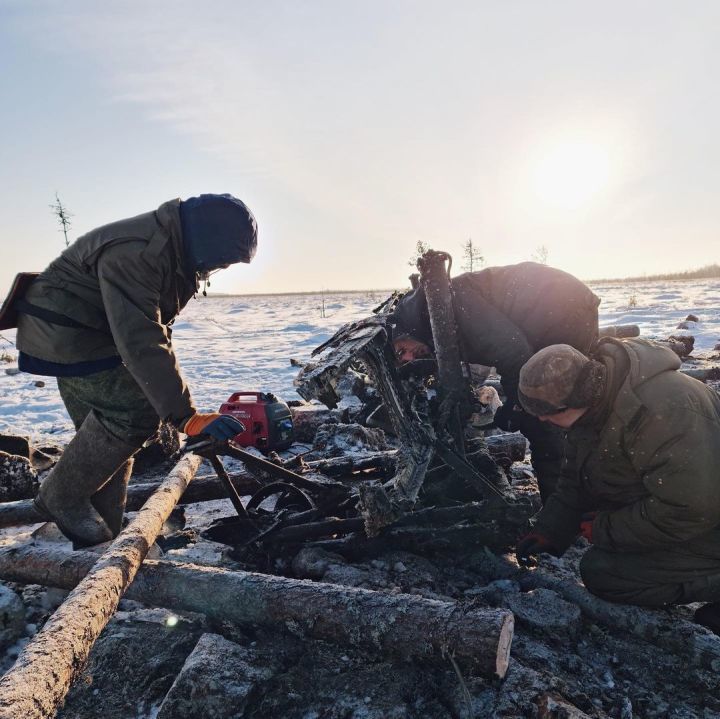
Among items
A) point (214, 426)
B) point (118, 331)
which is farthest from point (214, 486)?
point (118, 331)

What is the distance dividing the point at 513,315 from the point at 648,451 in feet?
5.16

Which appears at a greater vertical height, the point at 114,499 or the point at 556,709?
the point at 114,499

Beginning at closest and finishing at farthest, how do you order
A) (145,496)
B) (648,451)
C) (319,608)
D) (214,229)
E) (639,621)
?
(319,608) < (648,451) < (639,621) < (214,229) < (145,496)

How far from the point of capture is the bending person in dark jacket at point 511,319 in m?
3.59

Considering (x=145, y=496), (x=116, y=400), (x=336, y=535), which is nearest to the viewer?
(x=116, y=400)

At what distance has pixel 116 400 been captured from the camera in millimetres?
2934

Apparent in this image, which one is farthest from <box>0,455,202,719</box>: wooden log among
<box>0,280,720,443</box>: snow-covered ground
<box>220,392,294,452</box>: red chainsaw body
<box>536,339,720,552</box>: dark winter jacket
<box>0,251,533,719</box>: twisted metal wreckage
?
<box>0,280,720,443</box>: snow-covered ground

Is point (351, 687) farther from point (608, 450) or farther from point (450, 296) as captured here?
point (450, 296)

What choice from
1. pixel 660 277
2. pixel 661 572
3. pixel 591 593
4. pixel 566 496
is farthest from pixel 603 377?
pixel 660 277

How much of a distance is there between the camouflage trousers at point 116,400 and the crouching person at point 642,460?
2.11 metres

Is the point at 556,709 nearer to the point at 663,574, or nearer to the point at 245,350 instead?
the point at 663,574

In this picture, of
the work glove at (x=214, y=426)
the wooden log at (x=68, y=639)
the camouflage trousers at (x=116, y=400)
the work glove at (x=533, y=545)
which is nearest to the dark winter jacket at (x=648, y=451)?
the work glove at (x=533, y=545)

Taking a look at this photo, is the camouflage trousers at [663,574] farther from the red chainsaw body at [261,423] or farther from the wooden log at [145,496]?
the red chainsaw body at [261,423]

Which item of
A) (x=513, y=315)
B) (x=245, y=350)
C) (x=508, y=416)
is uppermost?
(x=513, y=315)
